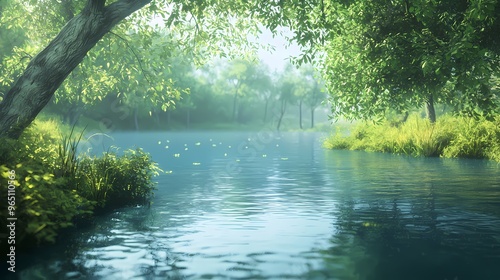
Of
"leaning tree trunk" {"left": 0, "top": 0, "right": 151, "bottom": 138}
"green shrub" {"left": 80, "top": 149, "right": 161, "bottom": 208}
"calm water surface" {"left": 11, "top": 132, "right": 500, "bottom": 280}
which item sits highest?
"leaning tree trunk" {"left": 0, "top": 0, "right": 151, "bottom": 138}

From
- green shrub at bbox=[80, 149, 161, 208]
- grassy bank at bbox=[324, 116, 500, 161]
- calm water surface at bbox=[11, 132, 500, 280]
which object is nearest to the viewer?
calm water surface at bbox=[11, 132, 500, 280]

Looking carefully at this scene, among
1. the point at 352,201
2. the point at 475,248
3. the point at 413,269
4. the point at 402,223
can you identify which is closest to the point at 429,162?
the point at 352,201

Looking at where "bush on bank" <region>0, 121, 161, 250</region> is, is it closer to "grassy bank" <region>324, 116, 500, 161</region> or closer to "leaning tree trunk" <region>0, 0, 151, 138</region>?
"leaning tree trunk" <region>0, 0, 151, 138</region>

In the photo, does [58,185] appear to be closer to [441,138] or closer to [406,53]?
[406,53]

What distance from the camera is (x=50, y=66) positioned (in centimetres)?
1270

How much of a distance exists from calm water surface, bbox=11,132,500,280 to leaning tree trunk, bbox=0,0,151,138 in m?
3.05

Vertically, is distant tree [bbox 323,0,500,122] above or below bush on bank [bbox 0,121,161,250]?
above

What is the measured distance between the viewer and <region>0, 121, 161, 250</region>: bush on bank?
9.70 m

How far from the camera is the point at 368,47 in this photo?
63.6ft

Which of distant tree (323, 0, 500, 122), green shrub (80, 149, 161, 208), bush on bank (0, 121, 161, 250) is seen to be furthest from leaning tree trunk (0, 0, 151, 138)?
distant tree (323, 0, 500, 122)

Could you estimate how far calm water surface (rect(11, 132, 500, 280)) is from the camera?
854 cm

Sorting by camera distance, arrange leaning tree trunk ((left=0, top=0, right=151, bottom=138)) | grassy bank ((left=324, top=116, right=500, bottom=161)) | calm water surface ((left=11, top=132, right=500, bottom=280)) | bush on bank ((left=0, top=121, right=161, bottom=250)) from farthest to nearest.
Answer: grassy bank ((left=324, top=116, right=500, bottom=161))
leaning tree trunk ((left=0, top=0, right=151, bottom=138))
bush on bank ((left=0, top=121, right=161, bottom=250))
calm water surface ((left=11, top=132, right=500, bottom=280))

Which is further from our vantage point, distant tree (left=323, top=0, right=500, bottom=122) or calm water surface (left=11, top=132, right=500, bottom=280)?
distant tree (left=323, top=0, right=500, bottom=122)

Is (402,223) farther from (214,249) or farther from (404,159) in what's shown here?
(404,159)
